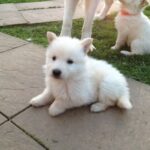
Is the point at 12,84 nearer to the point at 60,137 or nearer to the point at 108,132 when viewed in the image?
the point at 60,137

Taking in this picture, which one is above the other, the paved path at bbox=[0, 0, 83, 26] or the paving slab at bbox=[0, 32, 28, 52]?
the paved path at bbox=[0, 0, 83, 26]

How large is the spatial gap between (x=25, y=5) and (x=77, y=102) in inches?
148

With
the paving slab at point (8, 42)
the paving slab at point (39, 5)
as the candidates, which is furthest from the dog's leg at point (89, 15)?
Answer: the paving slab at point (39, 5)

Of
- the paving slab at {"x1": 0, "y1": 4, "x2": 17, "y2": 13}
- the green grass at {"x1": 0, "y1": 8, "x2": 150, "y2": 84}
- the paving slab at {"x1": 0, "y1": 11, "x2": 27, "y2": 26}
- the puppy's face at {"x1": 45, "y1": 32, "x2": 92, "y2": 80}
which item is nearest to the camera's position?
the puppy's face at {"x1": 45, "y1": 32, "x2": 92, "y2": 80}

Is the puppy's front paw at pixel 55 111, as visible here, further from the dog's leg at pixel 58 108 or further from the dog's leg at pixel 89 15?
the dog's leg at pixel 89 15

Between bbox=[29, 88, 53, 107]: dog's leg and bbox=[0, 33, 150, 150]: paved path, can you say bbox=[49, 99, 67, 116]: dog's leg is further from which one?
bbox=[29, 88, 53, 107]: dog's leg

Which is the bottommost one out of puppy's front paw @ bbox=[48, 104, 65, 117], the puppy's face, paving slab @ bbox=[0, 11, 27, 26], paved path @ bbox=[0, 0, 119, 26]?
puppy's front paw @ bbox=[48, 104, 65, 117]

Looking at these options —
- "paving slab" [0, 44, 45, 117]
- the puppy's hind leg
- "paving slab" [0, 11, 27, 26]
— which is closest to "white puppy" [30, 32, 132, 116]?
"paving slab" [0, 44, 45, 117]

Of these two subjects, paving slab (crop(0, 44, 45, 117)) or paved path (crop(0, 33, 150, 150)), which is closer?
paved path (crop(0, 33, 150, 150))

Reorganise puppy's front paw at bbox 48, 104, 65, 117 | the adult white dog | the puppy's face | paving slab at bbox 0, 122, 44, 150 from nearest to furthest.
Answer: paving slab at bbox 0, 122, 44, 150 < the puppy's face < puppy's front paw at bbox 48, 104, 65, 117 < the adult white dog

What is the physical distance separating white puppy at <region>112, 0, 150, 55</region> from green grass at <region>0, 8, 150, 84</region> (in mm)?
137

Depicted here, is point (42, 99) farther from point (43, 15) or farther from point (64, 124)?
point (43, 15)

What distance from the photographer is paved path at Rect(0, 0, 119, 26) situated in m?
5.21

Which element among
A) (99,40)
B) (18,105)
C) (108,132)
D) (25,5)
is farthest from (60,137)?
(25,5)
